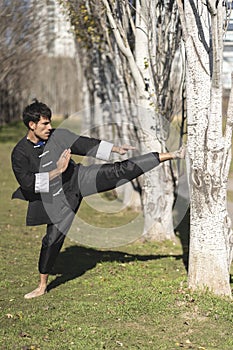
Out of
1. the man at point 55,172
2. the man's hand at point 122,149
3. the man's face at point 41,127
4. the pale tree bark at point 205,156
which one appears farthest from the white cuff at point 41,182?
the pale tree bark at point 205,156

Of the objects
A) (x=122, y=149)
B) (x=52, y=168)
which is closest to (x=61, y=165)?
(x=52, y=168)

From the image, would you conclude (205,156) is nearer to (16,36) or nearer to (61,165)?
(61,165)

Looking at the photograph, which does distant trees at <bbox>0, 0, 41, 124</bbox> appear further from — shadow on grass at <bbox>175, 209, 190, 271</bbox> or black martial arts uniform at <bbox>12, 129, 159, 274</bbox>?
black martial arts uniform at <bbox>12, 129, 159, 274</bbox>

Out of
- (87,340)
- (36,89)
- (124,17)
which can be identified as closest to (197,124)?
(87,340)

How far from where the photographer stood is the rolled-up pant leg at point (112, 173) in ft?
22.7

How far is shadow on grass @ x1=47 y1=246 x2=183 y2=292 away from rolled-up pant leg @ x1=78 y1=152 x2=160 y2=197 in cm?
141

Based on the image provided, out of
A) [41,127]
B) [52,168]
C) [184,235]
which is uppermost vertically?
[41,127]

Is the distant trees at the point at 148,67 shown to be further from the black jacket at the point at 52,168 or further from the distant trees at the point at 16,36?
the distant trees at the point at 16,36

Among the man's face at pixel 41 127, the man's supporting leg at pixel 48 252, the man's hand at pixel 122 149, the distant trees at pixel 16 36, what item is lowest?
the man's supporting leg at pixel 48 252

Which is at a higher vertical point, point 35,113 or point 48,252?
point 35,113

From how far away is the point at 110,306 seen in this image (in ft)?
22.2

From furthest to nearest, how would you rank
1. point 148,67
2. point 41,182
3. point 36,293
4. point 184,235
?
point 184,235
point 148,67
point 36,293
point 41,182

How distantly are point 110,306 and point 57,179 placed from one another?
59.3 inches

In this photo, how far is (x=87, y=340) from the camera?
5.79 metres
